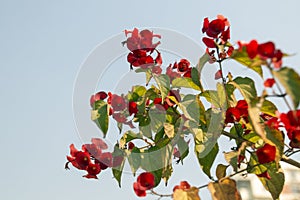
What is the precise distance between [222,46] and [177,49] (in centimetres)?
28

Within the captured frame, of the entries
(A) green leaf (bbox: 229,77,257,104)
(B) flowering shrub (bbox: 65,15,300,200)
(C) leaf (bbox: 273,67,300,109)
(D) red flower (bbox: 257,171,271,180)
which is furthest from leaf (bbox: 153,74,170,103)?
(C) leaf (bbox: 273,67,300,109)

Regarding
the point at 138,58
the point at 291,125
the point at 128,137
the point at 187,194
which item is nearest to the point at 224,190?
the point at 187,194

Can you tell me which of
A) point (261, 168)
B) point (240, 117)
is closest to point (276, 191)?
point (261, 168)

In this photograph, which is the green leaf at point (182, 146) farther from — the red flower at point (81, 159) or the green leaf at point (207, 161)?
the red flower at point (81, 159)

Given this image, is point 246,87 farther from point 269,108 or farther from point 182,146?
point 182,146

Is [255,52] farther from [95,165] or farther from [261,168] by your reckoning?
[95,165]

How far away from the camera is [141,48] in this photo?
1071mm

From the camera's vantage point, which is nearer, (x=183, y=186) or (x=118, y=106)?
(x=183, y=186)

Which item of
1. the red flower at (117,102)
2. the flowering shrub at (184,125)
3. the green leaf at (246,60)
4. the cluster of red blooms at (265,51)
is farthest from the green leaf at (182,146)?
the cluster of red blooms at (265,51)

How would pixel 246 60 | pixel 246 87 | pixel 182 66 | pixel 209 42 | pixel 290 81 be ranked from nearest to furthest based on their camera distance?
pixel 290 81
pixel 246 60
pixel 246 87
pixel 209 42
pixel 182 66

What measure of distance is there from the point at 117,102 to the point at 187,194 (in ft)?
0.96

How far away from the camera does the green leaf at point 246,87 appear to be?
872 millimetres

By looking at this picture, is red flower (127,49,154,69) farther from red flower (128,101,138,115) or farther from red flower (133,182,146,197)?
red flower (133,182,146,197)

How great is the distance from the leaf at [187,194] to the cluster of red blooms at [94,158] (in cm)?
22
